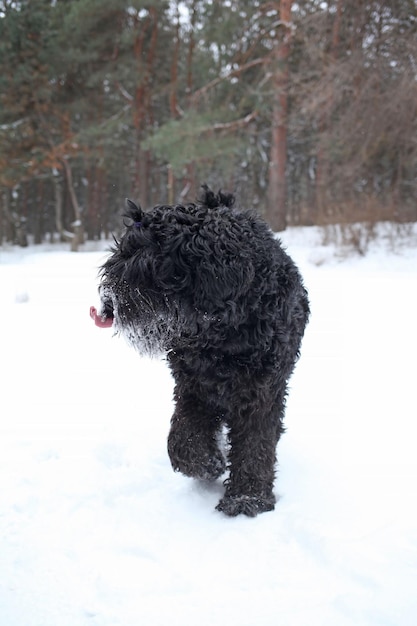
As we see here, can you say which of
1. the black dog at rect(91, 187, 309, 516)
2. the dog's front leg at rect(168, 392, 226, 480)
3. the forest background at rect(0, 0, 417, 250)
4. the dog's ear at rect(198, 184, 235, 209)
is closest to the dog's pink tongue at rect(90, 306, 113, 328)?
the black dog at rect(91, 187, 309, 516)

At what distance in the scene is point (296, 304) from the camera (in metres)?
2.71

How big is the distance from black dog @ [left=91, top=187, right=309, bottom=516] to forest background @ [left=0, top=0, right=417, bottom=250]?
173 centimetres

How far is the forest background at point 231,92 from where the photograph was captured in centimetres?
1100

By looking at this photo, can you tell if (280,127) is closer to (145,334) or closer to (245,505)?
(145,334)

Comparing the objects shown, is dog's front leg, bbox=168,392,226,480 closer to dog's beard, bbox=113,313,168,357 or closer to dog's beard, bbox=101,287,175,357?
dog's beard, bbox=113,313,168,357

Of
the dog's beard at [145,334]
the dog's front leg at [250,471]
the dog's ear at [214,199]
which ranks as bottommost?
the dog's front leg at [250,471]

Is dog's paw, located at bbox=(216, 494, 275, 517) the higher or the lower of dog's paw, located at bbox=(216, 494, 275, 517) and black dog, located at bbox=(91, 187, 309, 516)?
the lower

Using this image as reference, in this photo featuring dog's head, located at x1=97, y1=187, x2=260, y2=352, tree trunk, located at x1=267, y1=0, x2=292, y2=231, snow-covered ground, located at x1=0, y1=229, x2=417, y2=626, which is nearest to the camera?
snow-covered ground, located at x1=0, y1=229, x2=417, y2=626

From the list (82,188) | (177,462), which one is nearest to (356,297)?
(177,462)

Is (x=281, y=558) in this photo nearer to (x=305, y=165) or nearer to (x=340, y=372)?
(x=340, y=372)

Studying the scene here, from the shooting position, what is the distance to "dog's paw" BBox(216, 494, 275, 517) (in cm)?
258

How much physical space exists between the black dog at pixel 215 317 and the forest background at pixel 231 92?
5.68ft

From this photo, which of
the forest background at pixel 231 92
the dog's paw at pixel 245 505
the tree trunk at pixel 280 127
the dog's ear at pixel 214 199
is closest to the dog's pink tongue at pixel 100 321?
the dog's ear at pixel 214 199

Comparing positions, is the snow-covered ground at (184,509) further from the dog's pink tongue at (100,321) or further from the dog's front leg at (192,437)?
the dog's pink tongue at (100,321)
